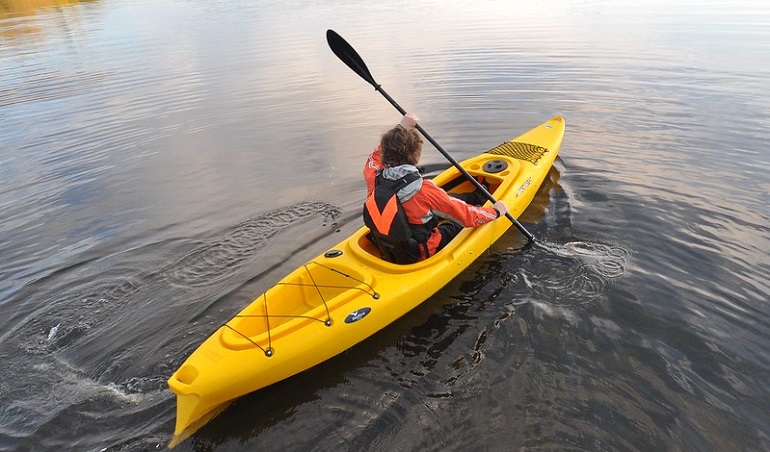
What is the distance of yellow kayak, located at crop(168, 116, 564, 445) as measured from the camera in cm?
303

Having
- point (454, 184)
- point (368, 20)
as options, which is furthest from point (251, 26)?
point (454, 184)

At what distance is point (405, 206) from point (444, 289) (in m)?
1.00

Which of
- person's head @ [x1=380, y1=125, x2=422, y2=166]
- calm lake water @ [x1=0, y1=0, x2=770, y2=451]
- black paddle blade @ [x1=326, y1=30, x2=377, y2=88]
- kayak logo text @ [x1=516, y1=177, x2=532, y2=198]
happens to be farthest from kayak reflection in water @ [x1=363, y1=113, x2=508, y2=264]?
black paddle blade @ [x1=326, y1=30, x2=377, y2=88]

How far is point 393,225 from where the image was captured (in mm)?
3844

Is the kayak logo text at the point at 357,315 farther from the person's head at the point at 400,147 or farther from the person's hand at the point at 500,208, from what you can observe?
the person's hand at the point at 500,208

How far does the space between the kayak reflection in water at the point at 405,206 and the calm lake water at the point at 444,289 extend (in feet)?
1.95

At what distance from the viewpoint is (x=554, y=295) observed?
4168 millimetres

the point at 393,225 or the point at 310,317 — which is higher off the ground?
the point at 393,225

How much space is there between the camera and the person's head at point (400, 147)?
3.69 m

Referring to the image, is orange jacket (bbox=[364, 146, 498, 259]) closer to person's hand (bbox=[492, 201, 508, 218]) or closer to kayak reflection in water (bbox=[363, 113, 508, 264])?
kayak reflection in water (bbox=[363, 113, 508, 264])

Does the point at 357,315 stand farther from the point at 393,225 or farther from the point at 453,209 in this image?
the point at 453,209

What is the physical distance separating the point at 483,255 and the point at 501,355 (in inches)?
58.1

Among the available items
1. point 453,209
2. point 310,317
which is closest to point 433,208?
point 453,209

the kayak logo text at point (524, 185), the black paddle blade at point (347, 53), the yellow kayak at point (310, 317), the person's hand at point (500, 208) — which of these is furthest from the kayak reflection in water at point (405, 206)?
the black paddle blade at point (347, 53)
